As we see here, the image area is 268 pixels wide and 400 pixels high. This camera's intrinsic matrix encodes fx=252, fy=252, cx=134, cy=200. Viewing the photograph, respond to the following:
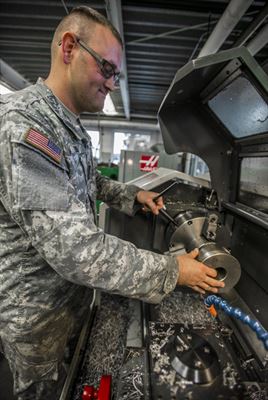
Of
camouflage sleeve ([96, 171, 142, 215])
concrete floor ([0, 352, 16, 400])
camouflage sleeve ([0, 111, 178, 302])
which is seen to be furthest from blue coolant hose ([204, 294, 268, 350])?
concrete floor ([0, 352, 16, 400])

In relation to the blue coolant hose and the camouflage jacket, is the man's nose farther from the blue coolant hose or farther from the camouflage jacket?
the blue coolant hose

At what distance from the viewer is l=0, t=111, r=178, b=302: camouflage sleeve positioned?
59cm

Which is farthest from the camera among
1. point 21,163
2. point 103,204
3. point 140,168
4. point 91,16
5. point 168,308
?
point 140,168

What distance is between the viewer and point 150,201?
1020 millimetres

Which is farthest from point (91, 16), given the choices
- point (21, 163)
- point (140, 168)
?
point (140, 168)

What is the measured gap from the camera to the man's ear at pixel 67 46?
0.74 metres

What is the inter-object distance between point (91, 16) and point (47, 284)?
0.83 meters

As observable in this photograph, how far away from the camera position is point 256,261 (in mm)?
1028

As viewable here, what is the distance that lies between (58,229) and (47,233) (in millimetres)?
28

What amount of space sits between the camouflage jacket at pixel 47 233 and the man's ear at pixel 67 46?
0.11 m

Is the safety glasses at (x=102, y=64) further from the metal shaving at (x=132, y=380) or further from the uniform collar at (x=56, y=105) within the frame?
the metal shaving at (x=132, y=380)

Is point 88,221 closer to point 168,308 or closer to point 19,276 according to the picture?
point 19,276

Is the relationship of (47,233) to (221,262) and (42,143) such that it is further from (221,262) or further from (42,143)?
(221,262)

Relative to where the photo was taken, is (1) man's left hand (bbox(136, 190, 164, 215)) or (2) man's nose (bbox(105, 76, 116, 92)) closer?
(2) man's nose (bbox(105, 76, 116, 92))
